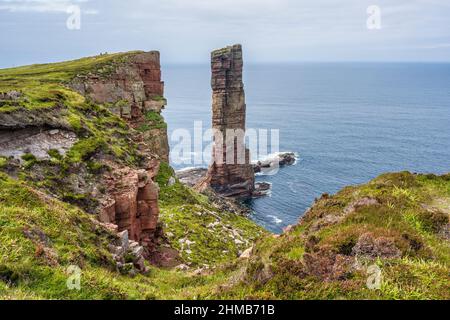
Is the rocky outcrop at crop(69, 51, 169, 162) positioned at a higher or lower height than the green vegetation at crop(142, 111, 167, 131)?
higher

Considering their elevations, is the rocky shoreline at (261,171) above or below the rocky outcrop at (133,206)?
below

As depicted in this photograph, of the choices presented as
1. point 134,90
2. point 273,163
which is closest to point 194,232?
point 134,90

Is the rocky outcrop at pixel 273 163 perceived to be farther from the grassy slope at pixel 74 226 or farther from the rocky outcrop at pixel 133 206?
the rocky outcrop at pixel 133 206

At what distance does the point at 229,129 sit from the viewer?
319ft

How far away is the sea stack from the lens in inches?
3772

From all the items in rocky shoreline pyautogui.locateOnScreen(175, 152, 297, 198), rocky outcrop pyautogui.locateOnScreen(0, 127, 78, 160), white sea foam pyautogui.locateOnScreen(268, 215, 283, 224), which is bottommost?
white sea foam pyautogui.locateOnScreen(268, 215, 283, 224)

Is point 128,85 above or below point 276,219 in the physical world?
above

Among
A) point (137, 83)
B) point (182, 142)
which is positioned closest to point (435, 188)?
point (137, 83)

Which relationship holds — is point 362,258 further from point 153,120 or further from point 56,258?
point 153,120

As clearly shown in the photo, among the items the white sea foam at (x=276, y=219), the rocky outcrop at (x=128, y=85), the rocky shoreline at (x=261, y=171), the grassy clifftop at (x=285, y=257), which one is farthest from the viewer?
the rocky shoreline at (x=261, y=171)

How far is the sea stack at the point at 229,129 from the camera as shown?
95.8m

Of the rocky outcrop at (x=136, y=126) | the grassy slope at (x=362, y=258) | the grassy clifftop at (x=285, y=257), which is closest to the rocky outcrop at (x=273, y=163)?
the rocky outcrop at (x=136, y=126)

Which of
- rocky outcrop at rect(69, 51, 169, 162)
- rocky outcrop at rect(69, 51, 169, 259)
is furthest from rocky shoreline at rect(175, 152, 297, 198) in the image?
rocky outcrop at rect(69, 51, 169, 259)

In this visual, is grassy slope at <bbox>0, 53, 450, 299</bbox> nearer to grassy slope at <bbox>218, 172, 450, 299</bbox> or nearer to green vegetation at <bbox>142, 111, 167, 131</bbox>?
grassy slope at <bbox>218, 172, 450, 299</bbox>
